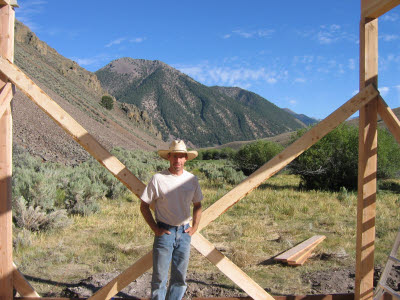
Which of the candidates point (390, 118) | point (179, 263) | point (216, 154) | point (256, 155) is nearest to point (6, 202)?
point (179, 263)

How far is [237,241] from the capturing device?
22.4 feet

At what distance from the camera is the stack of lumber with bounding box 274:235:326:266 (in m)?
5.55

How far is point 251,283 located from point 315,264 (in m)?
2.66

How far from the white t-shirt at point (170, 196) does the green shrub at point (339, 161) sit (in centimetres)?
Answer: 1104

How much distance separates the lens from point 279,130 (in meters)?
140

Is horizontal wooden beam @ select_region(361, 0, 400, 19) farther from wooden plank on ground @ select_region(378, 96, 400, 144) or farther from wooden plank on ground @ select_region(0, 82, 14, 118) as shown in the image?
wooden plank on ground @ select_region(0, 82, 14, 118)

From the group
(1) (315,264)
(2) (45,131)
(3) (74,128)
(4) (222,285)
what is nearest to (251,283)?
(4) (222,285)

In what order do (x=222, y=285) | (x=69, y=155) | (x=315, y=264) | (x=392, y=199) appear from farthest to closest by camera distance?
(x=69, y=155), (x=392, y=199), (x=315, y=264), (x=222, y=285)

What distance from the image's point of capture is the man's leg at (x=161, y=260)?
3.09 meters

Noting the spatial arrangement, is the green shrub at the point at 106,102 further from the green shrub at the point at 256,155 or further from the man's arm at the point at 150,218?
the man's arm at the point at 150,218

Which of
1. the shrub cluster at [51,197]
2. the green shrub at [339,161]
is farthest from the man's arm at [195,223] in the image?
the green shrub at [339,161]

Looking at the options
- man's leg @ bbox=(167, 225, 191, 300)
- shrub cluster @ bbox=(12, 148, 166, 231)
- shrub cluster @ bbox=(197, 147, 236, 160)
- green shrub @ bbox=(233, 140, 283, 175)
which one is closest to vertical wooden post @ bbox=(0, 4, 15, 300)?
man's leg @ bbox=(167, 225, 191, 300)

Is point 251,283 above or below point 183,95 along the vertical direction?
below

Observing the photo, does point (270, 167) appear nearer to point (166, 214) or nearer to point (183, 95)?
point (166, 214)
